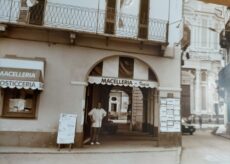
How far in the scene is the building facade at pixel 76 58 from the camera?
11633mm

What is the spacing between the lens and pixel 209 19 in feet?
114

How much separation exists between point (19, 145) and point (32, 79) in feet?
8.65

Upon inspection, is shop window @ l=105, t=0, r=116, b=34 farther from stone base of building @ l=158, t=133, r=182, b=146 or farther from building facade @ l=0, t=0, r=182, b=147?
stone base of building @ l=158, t=133, r=182, b=146

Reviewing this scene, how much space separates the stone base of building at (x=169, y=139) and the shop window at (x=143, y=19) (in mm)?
4502

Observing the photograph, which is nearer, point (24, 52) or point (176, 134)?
point (24, 52)

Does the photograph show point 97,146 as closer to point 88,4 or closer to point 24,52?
point 24,52

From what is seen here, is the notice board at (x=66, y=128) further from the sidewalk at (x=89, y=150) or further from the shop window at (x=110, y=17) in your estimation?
the shop window at (x=110, y=17)

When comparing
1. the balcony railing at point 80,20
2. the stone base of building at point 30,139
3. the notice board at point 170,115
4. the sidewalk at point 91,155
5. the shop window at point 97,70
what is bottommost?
the sidewalk at point 91,155

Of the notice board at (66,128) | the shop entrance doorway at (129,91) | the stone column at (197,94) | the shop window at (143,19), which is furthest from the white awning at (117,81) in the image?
the stone column at (197,94)

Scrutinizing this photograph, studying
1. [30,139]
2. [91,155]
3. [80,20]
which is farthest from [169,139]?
[80,20]

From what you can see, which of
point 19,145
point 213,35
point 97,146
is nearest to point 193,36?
point 213,35

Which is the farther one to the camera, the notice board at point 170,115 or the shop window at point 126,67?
the notice board at point 170,115

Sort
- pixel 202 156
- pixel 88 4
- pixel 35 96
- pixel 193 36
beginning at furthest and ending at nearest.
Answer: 1. pixel 193 36
2. pixel 88 4
3. pixel 35 96
4. pixel 202 156

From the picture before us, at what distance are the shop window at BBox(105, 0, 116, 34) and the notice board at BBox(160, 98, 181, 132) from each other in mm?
3884
